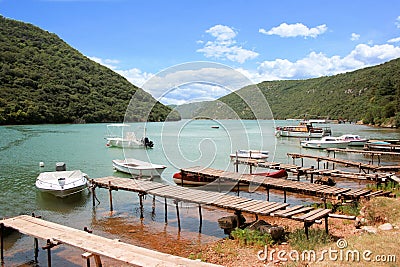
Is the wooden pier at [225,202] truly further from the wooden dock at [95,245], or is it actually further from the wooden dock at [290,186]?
the wooden dock at [95,245]

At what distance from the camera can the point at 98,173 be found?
2764cm

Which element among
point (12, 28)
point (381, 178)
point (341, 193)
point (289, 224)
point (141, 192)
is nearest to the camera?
point (289, 224)

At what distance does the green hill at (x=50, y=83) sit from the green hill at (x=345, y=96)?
48964mm

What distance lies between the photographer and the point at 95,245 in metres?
8.25

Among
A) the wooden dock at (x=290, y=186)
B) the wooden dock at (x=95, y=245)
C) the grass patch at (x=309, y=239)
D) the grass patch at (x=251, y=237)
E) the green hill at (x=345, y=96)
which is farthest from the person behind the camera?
the green hill at (x=345, y=96)

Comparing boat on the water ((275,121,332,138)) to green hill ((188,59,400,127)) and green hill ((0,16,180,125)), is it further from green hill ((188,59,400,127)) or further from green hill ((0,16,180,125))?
green hill ((0,16,180,125))

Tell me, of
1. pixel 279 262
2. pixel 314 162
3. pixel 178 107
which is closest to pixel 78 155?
pixel 314 162

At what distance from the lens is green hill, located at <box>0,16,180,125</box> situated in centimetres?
8644

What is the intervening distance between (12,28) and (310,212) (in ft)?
436

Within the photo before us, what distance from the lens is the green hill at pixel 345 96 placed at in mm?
97250

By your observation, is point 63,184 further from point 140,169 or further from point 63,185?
point 140,169

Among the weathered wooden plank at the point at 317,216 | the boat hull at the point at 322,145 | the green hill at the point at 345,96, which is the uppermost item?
the green hill at the point at 345,96

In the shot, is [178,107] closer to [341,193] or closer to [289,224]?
[289,224]

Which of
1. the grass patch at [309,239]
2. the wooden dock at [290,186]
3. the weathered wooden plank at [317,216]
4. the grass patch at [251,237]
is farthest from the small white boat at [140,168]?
the weathered wooden plank at [317,216]
